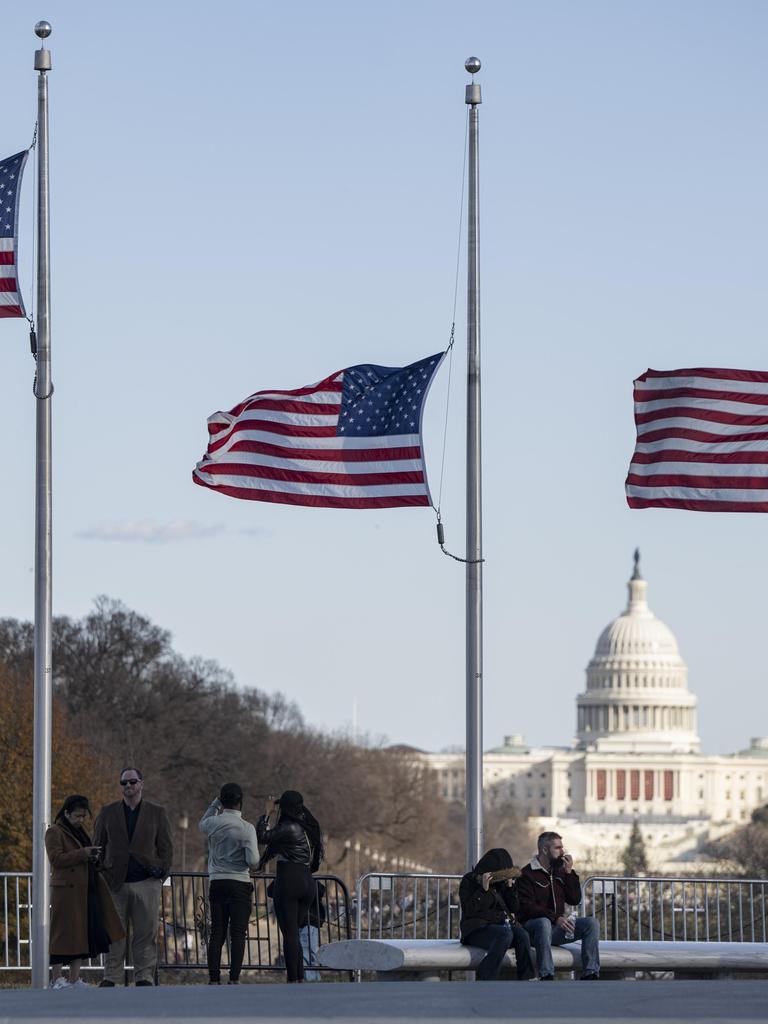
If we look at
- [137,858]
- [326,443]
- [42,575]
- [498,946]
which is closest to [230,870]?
[137,858]

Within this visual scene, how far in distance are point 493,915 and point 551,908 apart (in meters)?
0.75

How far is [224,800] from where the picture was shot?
23547 millimetres

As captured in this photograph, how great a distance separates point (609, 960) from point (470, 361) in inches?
265

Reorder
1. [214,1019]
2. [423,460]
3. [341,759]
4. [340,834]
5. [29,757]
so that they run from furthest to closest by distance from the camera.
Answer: [341,759] < [340,834] < [29,757] < [423,460] < [214,1019]

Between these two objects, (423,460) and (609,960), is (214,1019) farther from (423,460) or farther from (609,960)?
(423,460)

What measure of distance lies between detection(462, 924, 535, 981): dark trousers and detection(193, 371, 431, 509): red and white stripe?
496cm

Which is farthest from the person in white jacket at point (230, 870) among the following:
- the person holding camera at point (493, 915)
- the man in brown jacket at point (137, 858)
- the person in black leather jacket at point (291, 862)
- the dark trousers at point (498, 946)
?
the dark trousers at point (498, 946)

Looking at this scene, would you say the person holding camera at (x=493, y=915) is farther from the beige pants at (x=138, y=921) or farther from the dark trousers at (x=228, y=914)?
the beige pants at (x=138, y=921)

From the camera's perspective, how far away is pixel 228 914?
23.8 meters

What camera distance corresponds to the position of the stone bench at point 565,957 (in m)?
22.4

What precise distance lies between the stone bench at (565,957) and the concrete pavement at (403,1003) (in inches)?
112

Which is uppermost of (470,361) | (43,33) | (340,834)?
(43,33)

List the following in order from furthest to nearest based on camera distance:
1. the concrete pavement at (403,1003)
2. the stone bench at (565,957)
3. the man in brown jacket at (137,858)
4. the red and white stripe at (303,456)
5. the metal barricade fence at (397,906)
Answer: the metal barricade fence at (397,906) → the red and white stripe at (303,456) → the man in brown jacket at (137,858) → the stone bench at (565,957) → the concrete pavement at (403,1003)

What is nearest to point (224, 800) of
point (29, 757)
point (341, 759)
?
point (29, 757)
